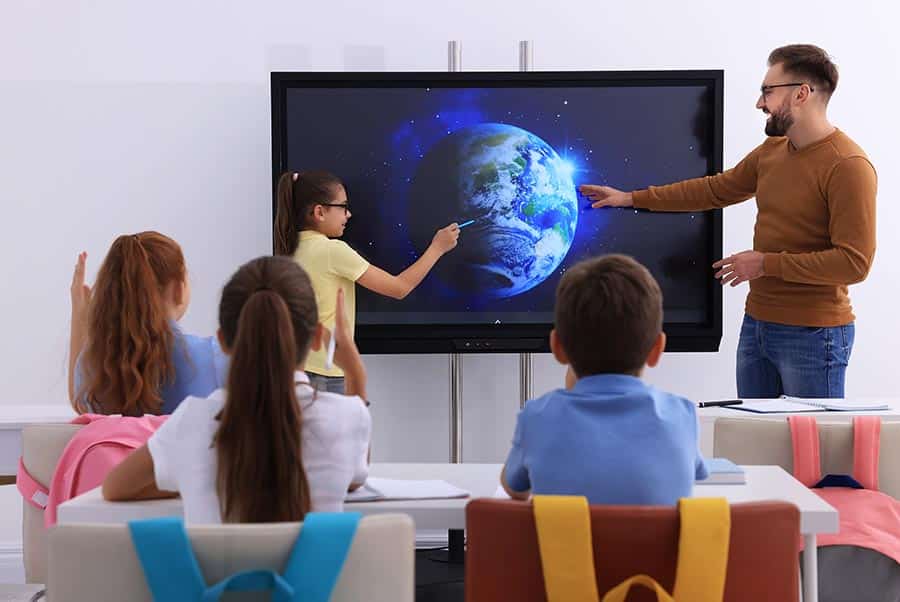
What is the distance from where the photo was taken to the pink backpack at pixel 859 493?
2.33 meters

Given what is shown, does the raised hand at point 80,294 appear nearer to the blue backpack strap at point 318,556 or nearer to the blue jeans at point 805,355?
the blue backpack strap at point 318,556

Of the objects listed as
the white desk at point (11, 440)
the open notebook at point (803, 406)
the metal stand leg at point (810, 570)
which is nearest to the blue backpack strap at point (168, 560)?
the metal stand leg at point (810, 570)

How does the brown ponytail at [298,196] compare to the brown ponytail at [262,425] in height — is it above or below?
above

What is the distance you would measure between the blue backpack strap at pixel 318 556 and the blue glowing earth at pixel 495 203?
3106mm

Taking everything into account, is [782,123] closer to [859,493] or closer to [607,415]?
[859,493]

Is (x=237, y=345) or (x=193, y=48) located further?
(x=193, y=48)

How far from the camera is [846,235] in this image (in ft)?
12.8

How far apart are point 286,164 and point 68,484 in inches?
88.4

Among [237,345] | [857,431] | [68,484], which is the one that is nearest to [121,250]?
[68,484]

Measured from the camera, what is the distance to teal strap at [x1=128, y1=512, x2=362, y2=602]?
4.76ft

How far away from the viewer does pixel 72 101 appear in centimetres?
478

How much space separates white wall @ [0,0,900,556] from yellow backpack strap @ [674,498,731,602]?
3.42 m

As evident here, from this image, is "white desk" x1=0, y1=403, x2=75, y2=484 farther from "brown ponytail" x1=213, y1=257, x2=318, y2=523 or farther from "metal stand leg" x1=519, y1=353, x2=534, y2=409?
"metal stand leg" x1=519, y1=353, x2=534, y2=409

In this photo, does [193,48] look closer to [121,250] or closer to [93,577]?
[121,250]
